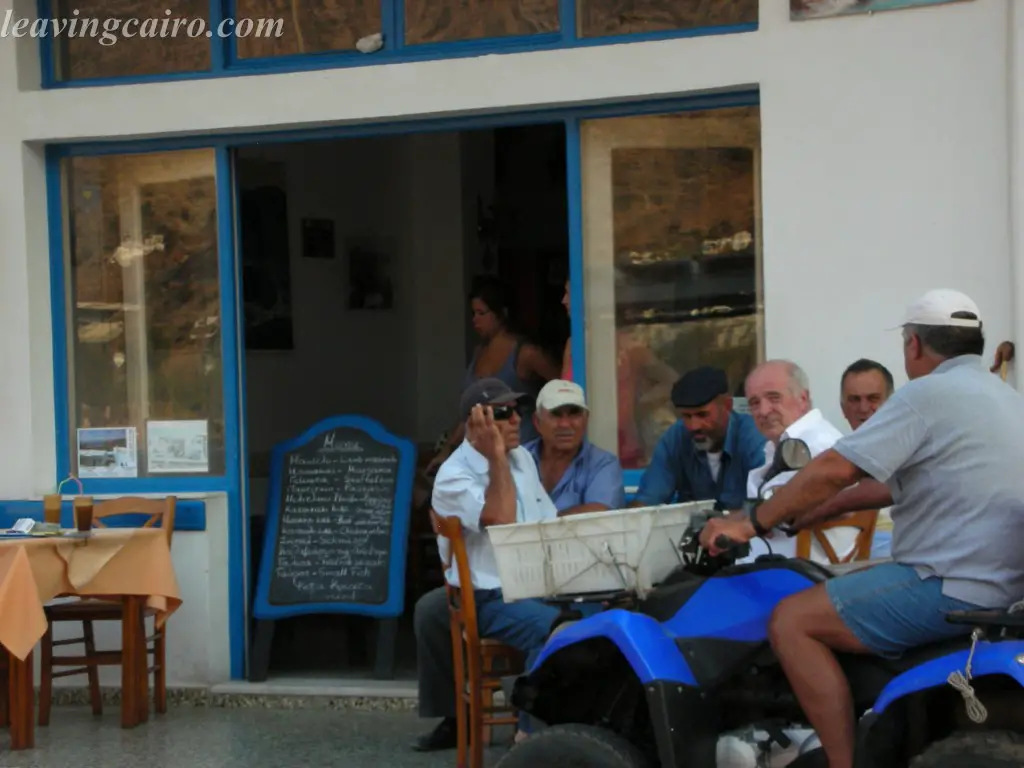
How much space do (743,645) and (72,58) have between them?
5.23 meters

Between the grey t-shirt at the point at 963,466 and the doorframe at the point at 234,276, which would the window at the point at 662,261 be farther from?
the grey t-shirt at the point at 963,466

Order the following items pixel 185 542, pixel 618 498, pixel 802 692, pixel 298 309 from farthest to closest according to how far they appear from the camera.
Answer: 1. pixel 298 309
2. pixel 185 542
3. pixel 618 498
4. pixel 802 692

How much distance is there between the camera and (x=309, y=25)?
299 inches

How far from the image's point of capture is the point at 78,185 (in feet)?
26.3

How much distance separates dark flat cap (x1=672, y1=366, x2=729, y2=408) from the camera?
610cm

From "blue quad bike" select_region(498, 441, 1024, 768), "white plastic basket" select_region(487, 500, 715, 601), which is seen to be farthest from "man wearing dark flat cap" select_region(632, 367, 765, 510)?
"blue quad bike" select_region(498, 441, 1024, 768)

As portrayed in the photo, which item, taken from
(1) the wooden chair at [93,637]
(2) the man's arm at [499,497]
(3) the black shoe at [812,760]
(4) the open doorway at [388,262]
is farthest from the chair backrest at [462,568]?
(4) the open doorway at [388,262]

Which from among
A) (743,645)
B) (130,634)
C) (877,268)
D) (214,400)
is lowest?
(130,634)

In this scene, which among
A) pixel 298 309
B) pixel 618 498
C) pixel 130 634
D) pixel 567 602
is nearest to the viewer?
pixel 567 602

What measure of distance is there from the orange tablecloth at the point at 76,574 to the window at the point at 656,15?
302 cm

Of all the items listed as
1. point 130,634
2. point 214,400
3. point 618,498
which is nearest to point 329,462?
point 214,400

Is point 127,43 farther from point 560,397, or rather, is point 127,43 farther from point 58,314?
point 560,397

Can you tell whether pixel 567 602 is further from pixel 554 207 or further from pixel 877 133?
pixel 554 207

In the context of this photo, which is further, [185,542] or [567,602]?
[185,542]
